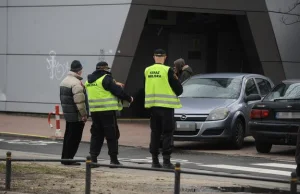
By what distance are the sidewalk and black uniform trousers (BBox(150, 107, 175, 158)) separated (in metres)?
4.29

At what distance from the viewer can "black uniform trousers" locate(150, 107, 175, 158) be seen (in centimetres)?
1145

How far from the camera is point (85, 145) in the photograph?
1631cm

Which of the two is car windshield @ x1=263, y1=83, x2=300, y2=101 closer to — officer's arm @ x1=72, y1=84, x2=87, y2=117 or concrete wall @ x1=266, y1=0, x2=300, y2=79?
officer's arm @ x1=72, y1=84, x2=87, y2=117

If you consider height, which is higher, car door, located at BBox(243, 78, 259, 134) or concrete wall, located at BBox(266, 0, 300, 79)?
concrete wall, located at BBox(266, 0, 300, 79)

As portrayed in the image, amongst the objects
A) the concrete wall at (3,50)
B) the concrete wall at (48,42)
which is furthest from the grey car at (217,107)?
the concrete wall at (3,50)

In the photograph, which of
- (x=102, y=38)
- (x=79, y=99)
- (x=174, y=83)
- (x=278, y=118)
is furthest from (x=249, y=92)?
(x=102, y=38)

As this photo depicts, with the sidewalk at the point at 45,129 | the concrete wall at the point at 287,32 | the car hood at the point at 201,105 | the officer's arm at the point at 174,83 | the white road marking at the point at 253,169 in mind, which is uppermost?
the concrete wall at the point at 287,32

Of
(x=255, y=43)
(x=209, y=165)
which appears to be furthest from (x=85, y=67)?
(x=209, y=165)

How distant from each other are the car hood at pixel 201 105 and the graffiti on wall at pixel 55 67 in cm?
851

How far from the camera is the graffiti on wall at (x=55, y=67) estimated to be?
23.3 m

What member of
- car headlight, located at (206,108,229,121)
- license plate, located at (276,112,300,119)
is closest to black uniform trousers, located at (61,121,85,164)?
car headlight, located at (206,108,229,121)

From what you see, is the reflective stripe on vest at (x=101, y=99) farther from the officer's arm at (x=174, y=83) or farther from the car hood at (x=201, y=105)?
the car hood at (x=201, y=105)

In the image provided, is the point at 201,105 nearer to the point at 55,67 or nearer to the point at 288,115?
the point at 288,115

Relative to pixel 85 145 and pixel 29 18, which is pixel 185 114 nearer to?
pixel 85 145
